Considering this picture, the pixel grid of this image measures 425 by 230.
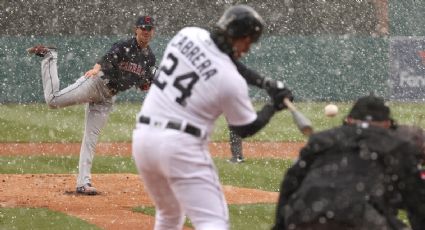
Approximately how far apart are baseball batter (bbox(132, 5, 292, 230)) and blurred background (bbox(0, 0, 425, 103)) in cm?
2043

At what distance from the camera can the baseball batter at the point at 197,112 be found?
565 centimetres

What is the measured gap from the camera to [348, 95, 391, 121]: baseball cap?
5254 mm

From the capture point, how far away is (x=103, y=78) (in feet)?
34.6

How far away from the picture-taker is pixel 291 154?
16.0 meters

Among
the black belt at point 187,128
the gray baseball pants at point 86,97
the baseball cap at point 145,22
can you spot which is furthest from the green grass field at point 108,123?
the black belt at point 187,128

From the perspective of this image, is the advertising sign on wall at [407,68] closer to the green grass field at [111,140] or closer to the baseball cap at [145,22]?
the green grass field at [111,140]

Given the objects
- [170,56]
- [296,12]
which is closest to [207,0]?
[296,12]

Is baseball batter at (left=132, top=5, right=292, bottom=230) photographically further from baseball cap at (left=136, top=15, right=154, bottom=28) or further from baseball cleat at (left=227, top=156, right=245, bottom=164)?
baseball cleat at (left=227, top=156, right=245, bottom=164)

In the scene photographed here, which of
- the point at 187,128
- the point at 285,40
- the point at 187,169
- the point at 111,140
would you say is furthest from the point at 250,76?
the point at 285,40

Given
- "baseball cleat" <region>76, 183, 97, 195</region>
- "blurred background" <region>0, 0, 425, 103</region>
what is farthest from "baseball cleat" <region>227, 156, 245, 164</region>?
"blurred background" <region>0, 0, 425, 103</region>

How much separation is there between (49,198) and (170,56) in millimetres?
5426

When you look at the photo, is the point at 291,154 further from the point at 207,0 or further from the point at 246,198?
the point at 207,0

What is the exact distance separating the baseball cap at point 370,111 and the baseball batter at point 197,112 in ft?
2.26

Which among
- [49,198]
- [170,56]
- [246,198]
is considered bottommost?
[246,198]
